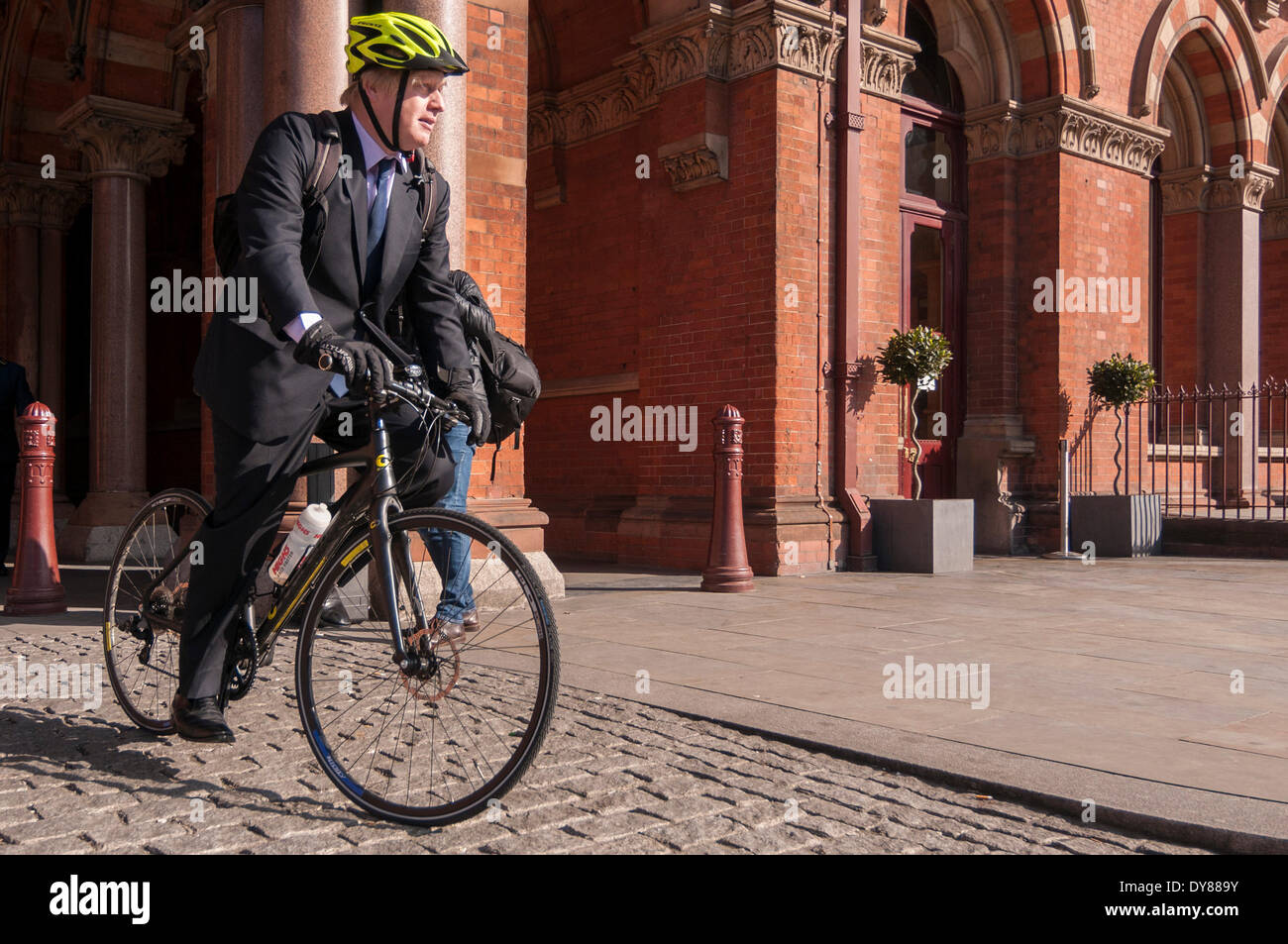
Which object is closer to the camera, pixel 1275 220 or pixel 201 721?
pixel 201 721

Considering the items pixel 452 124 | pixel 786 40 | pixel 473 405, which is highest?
pixel 786 40

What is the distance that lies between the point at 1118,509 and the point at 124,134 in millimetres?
11272

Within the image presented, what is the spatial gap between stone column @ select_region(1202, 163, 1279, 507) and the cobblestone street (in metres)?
14.1

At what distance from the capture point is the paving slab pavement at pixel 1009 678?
10.2 ft

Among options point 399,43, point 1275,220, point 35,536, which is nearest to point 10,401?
point 35,536

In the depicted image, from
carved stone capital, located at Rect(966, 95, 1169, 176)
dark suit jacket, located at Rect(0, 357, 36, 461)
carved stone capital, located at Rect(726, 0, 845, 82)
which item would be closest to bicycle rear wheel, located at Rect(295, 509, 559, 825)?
dark suit jacket, located at Rect(0, 357, 36, 461)

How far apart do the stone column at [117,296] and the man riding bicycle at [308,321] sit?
912 centimetres

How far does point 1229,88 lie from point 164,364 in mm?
15517

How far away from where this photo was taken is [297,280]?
9.55 ft

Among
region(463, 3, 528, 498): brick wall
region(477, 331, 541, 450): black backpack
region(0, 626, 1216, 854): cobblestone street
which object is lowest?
region(0, 626, 1216, 854): cobblestone street

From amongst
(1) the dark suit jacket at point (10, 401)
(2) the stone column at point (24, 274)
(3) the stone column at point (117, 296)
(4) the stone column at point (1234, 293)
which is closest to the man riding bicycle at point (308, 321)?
(1) the dark suit jacket at point (10, 401)

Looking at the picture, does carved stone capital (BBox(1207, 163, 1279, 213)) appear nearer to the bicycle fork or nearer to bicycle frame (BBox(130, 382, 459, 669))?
bicycle frame (BBox(130, 382, 459, 669))

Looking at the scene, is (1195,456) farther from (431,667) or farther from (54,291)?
(54,291)

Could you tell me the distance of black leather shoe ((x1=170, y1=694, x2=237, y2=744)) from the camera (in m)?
3.24
